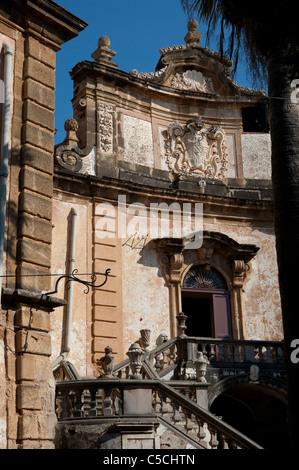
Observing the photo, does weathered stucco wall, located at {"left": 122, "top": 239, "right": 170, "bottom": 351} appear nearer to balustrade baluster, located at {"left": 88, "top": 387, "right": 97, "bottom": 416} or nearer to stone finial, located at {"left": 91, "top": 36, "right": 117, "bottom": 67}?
stone finial, located at {"left": 91, "top": 36, "right": 117, "bottom": 67}

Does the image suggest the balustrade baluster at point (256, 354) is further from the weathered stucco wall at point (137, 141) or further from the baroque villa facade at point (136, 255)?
the weathered stucco wall at point (137, 141)

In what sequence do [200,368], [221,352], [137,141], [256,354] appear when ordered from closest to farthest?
[200,368], [221,352], [256,354], [137,141]

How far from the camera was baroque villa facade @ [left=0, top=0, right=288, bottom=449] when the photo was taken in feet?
35.3

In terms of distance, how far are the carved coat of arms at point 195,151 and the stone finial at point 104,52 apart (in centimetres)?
269

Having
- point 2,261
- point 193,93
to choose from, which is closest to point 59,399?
point 2,261

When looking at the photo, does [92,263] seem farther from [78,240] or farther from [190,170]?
[190,170]

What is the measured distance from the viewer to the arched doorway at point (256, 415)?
1822 centimetres

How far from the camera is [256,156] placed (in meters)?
22.1

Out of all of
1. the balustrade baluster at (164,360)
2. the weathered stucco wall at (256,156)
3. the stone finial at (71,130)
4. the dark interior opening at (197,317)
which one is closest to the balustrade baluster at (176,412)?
the balustrade baluster at (164,360)

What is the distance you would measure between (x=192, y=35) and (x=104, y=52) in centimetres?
350

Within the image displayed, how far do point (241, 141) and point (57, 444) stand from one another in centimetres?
1367

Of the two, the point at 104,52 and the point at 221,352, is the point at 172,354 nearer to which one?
the point at 221,352

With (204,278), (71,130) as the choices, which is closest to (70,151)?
(71,130)

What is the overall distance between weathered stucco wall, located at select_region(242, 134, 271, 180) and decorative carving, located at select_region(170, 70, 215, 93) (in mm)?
1959
